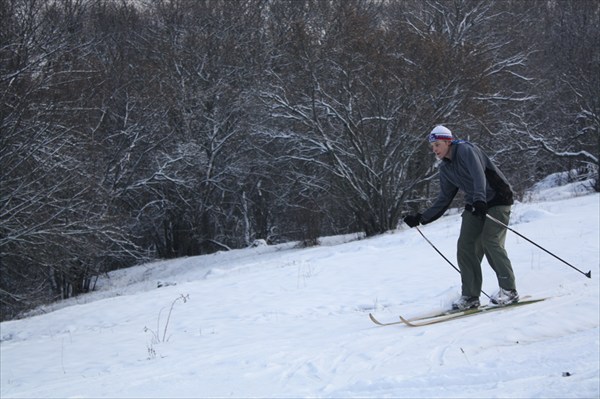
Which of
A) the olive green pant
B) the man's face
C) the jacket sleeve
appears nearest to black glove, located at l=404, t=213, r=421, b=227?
the jacket sleeve

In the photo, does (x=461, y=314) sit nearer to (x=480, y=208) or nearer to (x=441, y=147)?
(x=480, y=208)

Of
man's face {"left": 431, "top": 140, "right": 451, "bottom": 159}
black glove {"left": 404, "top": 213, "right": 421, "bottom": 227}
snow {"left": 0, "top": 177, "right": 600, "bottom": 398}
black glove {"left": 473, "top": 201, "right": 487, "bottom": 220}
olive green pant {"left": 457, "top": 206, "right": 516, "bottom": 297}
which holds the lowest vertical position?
snow {"left": 0, "top": 177, "right": 600, "bottom": 398}

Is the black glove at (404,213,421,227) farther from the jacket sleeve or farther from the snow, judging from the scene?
the snow

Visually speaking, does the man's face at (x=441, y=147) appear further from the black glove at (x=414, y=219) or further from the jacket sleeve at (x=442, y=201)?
the black glove at (x=414, y=219)

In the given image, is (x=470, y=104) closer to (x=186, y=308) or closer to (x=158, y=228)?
(x=186, y=308)

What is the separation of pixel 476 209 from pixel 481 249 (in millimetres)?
723

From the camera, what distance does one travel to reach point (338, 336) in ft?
22.7

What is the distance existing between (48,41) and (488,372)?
14.6 m

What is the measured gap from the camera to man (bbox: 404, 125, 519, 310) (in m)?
7.07

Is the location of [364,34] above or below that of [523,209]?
above

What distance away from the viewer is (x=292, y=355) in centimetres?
619

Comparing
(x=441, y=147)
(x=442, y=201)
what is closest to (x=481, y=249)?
(x=442, y=201)

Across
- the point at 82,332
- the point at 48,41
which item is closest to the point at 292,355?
the point at 82,332

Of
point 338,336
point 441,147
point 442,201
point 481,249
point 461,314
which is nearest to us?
point 338,336
